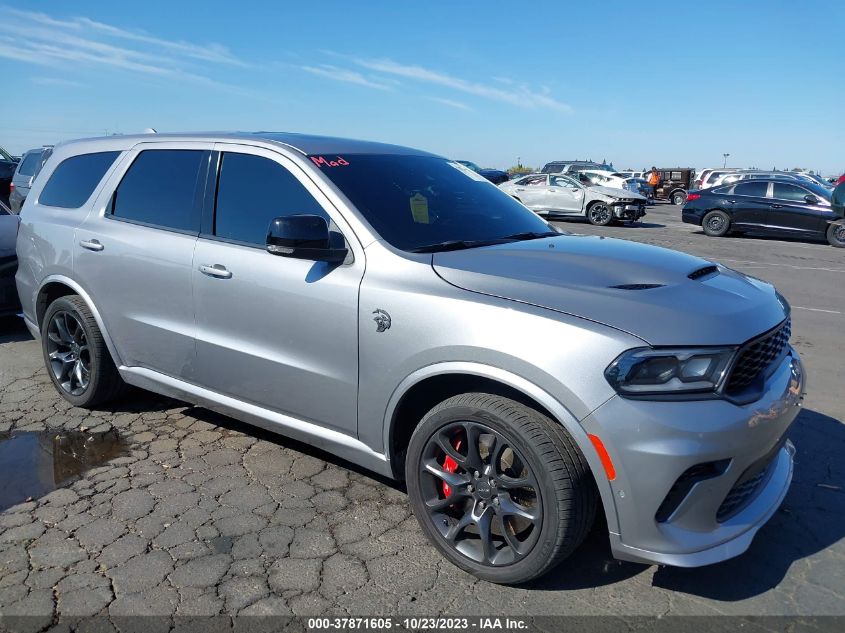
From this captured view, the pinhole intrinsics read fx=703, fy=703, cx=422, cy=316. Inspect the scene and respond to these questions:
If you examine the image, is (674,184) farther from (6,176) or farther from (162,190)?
(162,190)

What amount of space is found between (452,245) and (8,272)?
5.20 metres

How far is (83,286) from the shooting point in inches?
176

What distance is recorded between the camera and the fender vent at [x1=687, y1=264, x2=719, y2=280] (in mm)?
3115

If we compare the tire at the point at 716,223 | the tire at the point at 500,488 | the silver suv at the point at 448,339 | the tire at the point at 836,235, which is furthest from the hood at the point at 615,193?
the tire at the point at 500,488

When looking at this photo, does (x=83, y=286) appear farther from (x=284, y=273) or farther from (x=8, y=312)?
(x=8, y=312)

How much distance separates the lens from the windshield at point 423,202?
11.2ft

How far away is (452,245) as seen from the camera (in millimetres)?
3420

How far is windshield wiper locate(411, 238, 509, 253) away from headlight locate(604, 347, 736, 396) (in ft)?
3.76

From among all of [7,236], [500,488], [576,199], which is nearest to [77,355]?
[7,236]

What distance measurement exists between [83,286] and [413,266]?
8.35ft

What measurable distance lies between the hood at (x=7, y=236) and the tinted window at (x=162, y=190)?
303cm

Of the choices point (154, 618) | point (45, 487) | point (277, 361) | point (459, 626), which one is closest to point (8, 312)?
point (45, 487)

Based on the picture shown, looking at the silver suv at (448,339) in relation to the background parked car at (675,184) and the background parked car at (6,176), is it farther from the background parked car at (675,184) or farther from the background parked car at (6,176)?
the background parked car at (675,184)

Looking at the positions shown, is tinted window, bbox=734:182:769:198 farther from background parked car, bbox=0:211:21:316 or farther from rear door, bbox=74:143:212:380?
rear door, bbox=74:143:212:380
